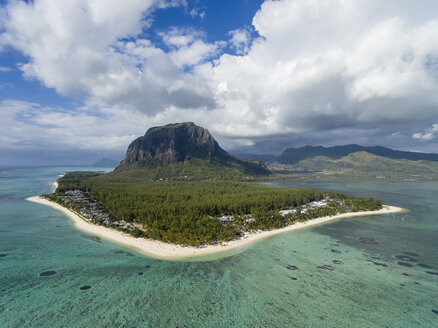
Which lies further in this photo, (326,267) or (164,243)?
(164,243)

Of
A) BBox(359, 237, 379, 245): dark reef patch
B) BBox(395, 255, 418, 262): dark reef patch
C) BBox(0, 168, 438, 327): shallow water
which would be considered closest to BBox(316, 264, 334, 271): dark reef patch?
BBox(0, 168, 438, 327): shallow water

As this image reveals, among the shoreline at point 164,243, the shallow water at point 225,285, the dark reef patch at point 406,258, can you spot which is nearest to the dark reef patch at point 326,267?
the shallow water at point 225,285

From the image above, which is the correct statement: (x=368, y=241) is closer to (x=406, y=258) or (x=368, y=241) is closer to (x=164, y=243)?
(x=406, y=258)

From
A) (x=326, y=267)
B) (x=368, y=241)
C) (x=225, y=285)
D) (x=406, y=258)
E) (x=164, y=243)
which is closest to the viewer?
(x=225, y=285)

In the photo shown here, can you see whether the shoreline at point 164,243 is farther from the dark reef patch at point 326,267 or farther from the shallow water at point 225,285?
the dark reef patch at point 326,267

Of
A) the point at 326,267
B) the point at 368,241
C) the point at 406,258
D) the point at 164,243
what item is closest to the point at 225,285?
the point at 164,243

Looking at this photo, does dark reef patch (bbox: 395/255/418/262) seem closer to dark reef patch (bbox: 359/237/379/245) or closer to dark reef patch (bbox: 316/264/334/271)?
dark reef patch (bbox: 359/237/379/245)

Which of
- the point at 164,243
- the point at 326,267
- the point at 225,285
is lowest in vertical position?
the point at 326,267

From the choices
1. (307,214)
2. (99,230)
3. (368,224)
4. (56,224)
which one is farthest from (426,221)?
(56,224)
